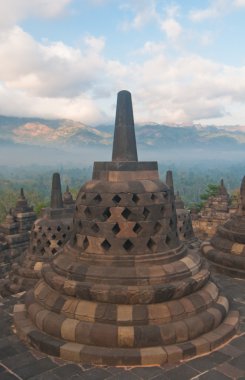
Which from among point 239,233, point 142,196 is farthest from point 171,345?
point 239,233

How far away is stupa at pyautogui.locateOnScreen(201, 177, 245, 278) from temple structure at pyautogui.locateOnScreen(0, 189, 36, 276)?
45.9ft

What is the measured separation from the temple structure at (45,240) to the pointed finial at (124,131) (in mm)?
6213

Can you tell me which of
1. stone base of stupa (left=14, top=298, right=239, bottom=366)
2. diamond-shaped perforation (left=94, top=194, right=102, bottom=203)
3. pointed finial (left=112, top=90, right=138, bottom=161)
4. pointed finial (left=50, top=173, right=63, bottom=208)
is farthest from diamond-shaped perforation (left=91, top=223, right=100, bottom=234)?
pointed finial (left=50, top=173, right=63, bottom=208)

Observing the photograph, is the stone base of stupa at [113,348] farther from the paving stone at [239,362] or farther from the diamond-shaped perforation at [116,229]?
the diamond-shaped perforation at [116,229]

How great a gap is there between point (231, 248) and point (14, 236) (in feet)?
53.0

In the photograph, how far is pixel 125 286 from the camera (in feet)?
18.2

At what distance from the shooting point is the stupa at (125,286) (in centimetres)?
514

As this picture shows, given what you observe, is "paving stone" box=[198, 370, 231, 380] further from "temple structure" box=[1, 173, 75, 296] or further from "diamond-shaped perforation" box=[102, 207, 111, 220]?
"temple structure" box=[1, 173, 75, 296]

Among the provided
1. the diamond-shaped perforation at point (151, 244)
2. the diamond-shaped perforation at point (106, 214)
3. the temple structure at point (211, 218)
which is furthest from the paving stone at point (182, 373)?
the temple structure at point (211, 218)

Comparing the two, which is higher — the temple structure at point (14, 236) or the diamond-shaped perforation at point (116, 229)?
the diamond-shaped perforation at point (116, 229)

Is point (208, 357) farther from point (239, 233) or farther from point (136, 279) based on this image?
point (239, 233)

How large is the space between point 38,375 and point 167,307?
2193 mm

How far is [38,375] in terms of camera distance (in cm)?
472

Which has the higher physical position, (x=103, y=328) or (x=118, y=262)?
(x=118, y=262)
